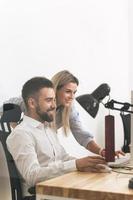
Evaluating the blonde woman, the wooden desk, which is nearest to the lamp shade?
the blonde woman

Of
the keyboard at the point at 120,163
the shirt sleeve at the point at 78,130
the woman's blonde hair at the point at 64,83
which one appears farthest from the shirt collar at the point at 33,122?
the keyboard at the point at 120,163

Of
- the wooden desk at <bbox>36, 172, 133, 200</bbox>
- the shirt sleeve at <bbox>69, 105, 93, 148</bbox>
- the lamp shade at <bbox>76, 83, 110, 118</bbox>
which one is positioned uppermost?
the lamp shade at <bbox>76, 83, 110, 118</bbox>

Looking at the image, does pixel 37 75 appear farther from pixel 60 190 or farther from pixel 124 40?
pixel 124 40

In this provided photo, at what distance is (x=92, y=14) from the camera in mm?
2902

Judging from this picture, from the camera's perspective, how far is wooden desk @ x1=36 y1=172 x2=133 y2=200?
4.46 ft

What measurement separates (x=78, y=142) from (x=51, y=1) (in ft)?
3.34

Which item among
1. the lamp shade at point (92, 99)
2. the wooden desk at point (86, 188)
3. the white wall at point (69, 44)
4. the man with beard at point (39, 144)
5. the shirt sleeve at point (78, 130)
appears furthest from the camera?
the shirt sleeve at point (78, 130)

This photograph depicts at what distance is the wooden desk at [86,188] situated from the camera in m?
1.36

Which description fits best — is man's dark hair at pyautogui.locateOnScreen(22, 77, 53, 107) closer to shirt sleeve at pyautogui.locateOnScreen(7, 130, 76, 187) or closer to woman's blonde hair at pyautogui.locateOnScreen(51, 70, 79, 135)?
woman's blonde hair at pyautogui.locateOnScreen(51, 70, 79, 135)

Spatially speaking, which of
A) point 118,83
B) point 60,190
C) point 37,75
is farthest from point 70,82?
point 60,190

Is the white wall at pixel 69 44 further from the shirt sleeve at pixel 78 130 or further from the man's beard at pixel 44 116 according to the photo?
the man's beard at pixel 44 116

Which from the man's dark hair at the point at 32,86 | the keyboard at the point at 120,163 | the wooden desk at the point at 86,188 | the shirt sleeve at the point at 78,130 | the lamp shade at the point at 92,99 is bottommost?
the keyboard at the point at 120,163

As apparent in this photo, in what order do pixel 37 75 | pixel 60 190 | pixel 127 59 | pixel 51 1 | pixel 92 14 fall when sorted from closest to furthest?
pixel 60 190 → pixel 37 75 → pixel 51 1 → pixel 92 14 → pixel 127 59

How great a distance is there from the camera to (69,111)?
2.50 meters
